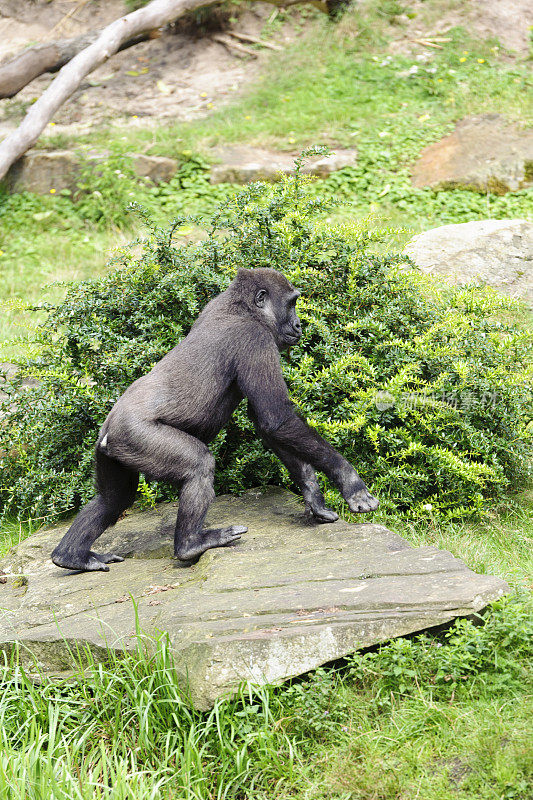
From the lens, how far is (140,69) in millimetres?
13242

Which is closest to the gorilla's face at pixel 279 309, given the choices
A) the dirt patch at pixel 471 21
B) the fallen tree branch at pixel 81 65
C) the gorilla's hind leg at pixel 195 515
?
the gorilla's hind leg at pixel 195 515

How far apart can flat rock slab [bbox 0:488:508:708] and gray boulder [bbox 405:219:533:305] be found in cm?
374

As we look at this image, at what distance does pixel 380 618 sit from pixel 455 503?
1.77 metres

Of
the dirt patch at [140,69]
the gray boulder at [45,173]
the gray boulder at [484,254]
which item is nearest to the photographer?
the gray boulder at [484,254]

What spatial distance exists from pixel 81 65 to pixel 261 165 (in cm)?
274

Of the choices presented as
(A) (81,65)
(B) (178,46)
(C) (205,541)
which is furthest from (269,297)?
(B) (178,46)

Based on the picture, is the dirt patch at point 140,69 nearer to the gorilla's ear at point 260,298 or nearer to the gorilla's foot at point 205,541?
the gorilla's ear at point 260,298

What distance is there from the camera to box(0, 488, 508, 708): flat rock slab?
124 inches

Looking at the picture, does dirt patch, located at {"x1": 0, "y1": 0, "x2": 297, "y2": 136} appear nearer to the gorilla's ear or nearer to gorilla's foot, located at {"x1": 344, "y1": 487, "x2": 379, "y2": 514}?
the gorilla's ear

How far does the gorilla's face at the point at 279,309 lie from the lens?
4445 mm

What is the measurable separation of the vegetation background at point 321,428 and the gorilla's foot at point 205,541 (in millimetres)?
759

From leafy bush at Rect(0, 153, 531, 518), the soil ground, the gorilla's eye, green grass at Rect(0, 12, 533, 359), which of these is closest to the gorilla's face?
the gorilla's eye

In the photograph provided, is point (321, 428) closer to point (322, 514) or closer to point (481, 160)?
point (322, 514)

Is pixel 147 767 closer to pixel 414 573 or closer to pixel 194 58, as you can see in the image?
pixel 414 573
